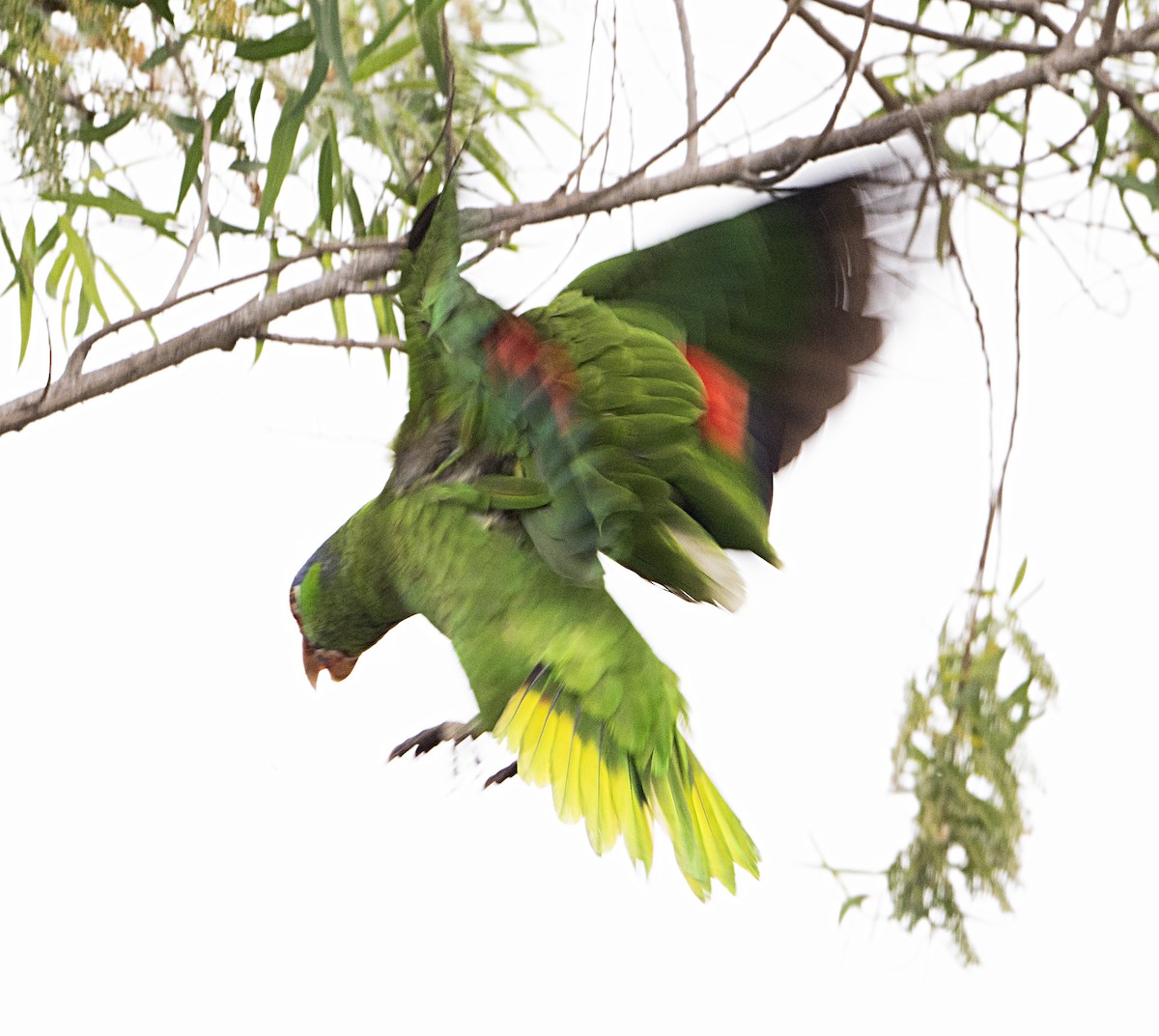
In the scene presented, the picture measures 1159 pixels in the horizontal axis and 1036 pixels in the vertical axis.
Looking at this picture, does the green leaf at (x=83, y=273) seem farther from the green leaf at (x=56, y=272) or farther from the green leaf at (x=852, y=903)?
the green leaf at (x=852, y=903)

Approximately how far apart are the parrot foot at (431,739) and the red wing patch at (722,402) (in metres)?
0.20

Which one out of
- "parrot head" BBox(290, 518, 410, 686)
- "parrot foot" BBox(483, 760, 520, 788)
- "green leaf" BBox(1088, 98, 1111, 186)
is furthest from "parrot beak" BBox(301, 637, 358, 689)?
"green leaf" BBox(1088, 98, 1111, 186)

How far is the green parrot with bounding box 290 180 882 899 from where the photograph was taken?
52 cm

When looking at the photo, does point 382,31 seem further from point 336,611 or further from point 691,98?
point 336,611

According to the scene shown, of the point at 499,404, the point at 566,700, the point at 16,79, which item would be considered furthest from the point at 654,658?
the point at 16,79

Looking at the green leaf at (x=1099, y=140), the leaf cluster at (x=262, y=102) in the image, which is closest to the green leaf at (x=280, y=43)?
the leaf cluster at (x=262, y=102)

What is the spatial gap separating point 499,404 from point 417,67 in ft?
1.01

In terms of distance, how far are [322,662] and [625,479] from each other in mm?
231

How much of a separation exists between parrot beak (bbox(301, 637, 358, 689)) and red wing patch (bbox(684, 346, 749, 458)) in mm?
237

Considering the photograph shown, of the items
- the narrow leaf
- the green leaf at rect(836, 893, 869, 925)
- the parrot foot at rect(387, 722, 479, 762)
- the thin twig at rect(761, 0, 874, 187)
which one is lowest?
the green leaf at rect(836, 893, 869, 925)

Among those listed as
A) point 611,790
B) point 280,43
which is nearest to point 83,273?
point 280,43

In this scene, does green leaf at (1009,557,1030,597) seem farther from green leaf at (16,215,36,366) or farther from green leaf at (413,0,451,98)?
green leaf at (16,215,36,366)

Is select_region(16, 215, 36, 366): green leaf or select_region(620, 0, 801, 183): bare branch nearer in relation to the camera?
→ select_region(620, 0, 801, 183): bare branch

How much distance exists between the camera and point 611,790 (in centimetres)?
56
